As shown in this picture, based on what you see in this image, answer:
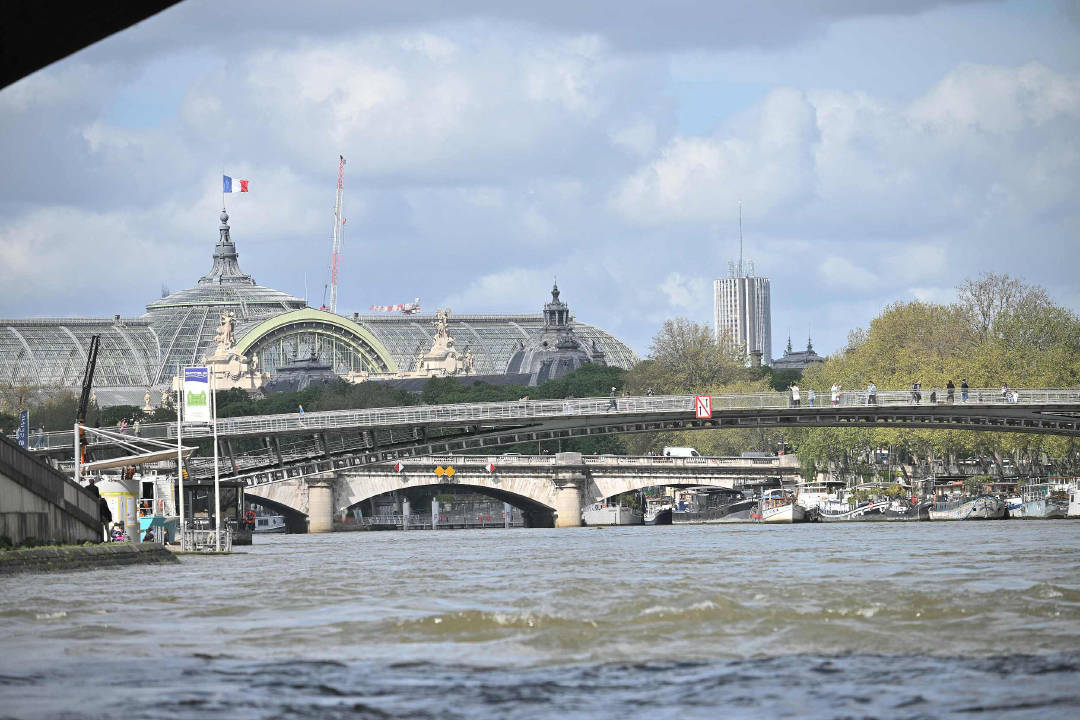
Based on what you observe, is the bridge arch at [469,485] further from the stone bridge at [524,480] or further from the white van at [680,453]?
the white van at [680,453]

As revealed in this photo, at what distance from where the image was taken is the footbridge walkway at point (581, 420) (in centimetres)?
8456

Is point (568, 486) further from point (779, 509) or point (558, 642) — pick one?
point (558, 642)

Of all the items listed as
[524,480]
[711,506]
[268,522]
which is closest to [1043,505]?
[711,506]

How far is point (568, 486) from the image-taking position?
4749 inches

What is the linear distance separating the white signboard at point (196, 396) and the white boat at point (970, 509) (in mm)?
43650

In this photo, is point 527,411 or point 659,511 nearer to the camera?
point 527,411

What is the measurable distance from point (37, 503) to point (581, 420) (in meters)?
45.9

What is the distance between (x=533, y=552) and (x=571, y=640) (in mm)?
36445

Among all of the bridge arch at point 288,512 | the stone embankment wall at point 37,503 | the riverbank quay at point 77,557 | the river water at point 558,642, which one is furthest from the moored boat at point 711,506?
the river water at point 558,642

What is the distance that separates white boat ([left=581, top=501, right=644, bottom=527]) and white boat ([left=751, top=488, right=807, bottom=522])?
10006 millimetres

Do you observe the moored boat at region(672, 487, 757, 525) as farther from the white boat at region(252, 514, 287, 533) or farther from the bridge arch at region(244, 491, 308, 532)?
the white boat at region(252, 514, 287, 533)

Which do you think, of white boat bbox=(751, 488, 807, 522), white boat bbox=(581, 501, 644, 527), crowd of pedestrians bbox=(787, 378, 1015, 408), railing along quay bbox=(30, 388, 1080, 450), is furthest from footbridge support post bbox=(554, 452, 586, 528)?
crowd of pedestrians bbox=(787, 378, 1015, 408)

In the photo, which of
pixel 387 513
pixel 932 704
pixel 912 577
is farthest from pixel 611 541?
pixel 387 513

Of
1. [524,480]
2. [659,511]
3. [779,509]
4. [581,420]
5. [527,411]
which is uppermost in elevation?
[527,411]
